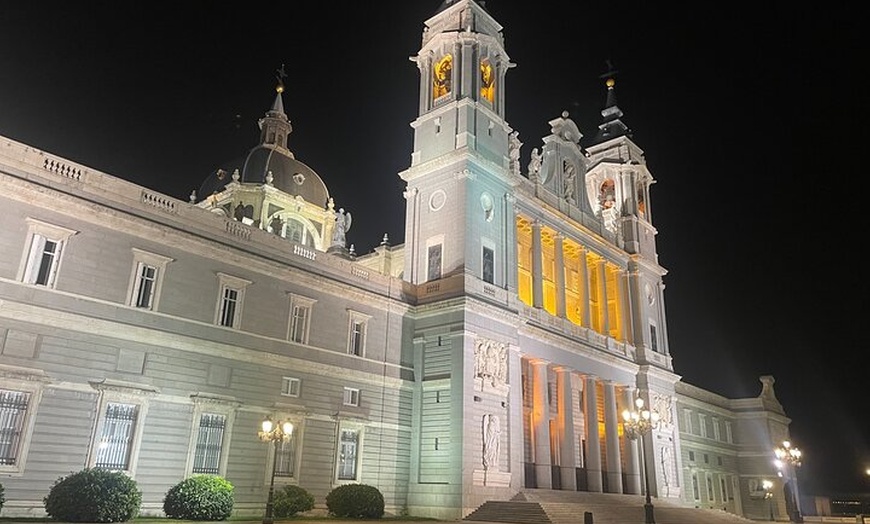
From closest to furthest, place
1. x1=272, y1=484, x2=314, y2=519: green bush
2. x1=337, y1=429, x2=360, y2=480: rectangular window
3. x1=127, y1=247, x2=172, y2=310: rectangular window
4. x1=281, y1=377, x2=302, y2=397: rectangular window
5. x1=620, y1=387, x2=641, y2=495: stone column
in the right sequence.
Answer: x1=127, y1=247, x2=172, y2=310: rectangular window < x1=272, y1=484, x2=314, y2=519: green bush < x1=281, y1=377, x2=302, y2=397: rectangular window < x1=337, y1=429, x2=360, y2=480: rectangular window < x1=620, y1=387, x2=641, y2=495: stone column

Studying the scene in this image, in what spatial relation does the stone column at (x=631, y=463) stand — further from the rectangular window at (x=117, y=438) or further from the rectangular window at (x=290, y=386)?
the rectangular window at (x=117, y=438)

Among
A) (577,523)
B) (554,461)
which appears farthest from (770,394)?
(577,523)

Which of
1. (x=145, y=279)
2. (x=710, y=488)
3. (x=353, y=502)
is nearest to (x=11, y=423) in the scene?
(x=145, y=279)

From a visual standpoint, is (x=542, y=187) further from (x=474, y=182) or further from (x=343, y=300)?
(x=343, y=300)

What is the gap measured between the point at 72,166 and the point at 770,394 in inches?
2756

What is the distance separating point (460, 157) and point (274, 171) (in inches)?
1157

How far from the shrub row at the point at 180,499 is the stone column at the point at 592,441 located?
17559 mm

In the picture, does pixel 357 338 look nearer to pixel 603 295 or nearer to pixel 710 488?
pixel 603 295

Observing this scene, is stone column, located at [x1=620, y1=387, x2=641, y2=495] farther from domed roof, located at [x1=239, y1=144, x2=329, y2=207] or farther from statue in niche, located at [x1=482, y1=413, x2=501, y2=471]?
domed roof, located at [x1=239, y1=144, x2=329, y2=207]

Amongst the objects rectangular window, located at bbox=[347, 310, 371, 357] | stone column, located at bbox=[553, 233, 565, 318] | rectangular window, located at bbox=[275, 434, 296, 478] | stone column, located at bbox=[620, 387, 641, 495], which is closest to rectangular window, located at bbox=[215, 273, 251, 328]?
rectangular window, located at bbox=[275, 434, 296, 478]

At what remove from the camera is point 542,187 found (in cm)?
4609

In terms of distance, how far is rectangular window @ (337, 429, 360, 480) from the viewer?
31.0 metres

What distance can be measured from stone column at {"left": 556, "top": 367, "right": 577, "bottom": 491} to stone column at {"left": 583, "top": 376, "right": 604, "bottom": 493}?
109 cm

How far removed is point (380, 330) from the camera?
114ft
